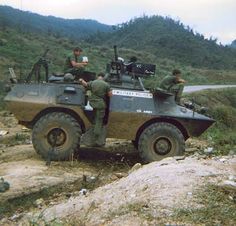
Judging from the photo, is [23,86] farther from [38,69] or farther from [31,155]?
[31,155]

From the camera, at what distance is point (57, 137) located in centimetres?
1111

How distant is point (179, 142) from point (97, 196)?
11.4 ft

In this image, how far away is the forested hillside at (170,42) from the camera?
237 ft

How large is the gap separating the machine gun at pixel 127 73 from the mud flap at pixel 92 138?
0.99m

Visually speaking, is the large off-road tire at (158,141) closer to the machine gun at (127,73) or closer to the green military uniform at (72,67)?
the machine gun at (127,73)

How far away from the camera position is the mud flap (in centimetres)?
1107

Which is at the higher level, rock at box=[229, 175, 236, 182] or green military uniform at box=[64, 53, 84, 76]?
green military uniform at box=[64, 53, 84, 76]

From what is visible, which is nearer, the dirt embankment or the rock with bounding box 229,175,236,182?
the dirt embankment

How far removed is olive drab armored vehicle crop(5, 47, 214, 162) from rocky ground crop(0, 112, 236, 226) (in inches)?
17.7

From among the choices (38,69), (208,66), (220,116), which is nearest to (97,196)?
(38,69)

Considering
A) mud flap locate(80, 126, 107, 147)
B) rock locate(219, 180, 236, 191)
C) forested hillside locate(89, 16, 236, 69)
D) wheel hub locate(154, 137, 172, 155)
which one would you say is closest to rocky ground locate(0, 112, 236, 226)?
rock locate(219, 180, 236, 191)

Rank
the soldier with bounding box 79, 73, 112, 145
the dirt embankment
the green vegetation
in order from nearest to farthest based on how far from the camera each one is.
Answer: the dirt embankment
the soldier with bounding box 79, 73, 112, 145
the green vegetation

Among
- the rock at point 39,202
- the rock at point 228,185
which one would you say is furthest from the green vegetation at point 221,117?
the rock at point 39,202

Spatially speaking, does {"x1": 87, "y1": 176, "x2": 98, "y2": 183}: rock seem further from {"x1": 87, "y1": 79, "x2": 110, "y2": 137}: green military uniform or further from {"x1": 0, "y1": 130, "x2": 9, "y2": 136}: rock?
{"x1": 0, "y1": 130, "x2": 9, "y2": 136}: rock
